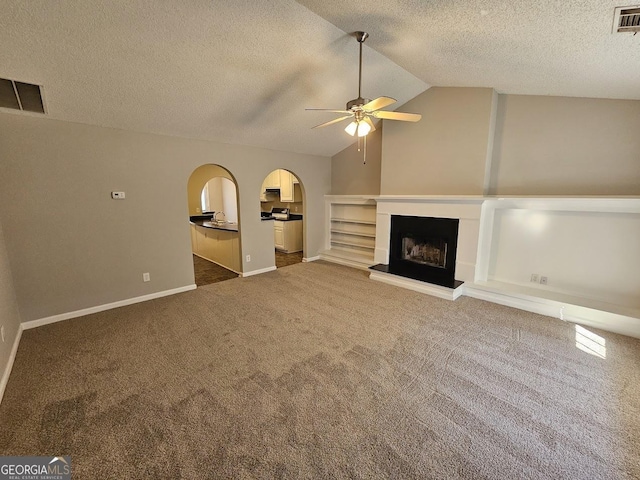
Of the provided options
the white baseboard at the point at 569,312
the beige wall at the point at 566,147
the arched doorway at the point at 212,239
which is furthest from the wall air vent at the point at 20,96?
the white baseboard at the point at 569,312

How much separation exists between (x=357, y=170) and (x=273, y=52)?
3215 millimetres

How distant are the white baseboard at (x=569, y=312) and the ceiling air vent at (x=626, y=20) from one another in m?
2.62

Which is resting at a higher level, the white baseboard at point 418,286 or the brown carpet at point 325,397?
the white baseboard at point 418,286

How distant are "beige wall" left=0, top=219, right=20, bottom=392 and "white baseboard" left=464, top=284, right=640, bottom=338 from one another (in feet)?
Answer: 16.5

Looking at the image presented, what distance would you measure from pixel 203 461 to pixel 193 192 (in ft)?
21.2

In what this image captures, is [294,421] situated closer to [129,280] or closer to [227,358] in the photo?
[227,358]

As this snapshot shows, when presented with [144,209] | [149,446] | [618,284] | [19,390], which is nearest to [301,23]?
[144,209]

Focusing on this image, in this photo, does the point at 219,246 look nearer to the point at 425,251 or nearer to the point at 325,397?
the point at 425,251

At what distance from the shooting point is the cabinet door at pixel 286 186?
6.70 m

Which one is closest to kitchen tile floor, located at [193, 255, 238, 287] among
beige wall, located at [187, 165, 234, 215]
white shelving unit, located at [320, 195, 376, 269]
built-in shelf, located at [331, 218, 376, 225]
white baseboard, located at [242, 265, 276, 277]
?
white baseboard, located at [242, 265, 276, 277]

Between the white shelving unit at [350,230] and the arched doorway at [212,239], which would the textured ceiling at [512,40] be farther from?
the arched doorway at [212,239]

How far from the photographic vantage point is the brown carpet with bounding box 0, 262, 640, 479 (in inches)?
56.8

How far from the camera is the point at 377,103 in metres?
2.25

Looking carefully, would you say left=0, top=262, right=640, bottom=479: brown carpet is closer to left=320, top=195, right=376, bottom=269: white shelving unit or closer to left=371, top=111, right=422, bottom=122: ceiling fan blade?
left=371, top=111, right=422, bottom=122: ceiling fan blade
